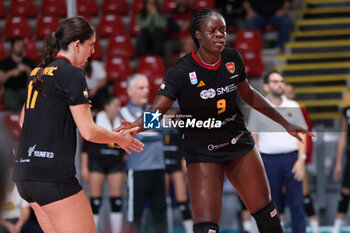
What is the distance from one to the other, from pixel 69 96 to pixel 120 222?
3.64 meters

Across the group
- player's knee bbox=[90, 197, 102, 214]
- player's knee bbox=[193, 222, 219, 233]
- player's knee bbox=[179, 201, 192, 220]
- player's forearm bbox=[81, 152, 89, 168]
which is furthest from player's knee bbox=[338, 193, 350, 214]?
player's knee bbox=[193, 222, 219, 233]

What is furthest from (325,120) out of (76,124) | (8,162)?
(8,162)

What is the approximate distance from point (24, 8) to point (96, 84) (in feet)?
12.4

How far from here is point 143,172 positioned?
5.93m

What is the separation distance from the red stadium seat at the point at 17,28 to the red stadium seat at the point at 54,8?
48 cm

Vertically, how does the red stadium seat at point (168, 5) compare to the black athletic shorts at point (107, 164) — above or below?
above

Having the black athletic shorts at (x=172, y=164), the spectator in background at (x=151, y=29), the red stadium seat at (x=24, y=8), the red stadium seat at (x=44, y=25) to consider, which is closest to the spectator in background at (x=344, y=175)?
the black athletic shorts at (x=172, y=164)

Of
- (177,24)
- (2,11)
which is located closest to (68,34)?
(177,24)

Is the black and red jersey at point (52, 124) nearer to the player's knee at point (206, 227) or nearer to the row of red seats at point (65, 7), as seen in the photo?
the player's knee at point (206, 227)

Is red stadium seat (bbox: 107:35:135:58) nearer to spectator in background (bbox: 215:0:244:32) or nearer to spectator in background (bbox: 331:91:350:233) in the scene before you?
spectator in background (bbox: 215:0:244:32)

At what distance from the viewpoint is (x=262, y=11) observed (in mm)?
9961

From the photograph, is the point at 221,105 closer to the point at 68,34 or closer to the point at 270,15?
the point at 68,34

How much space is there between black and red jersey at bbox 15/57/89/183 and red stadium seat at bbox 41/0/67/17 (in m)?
8.03

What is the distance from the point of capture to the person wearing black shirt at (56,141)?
10.6 feet
